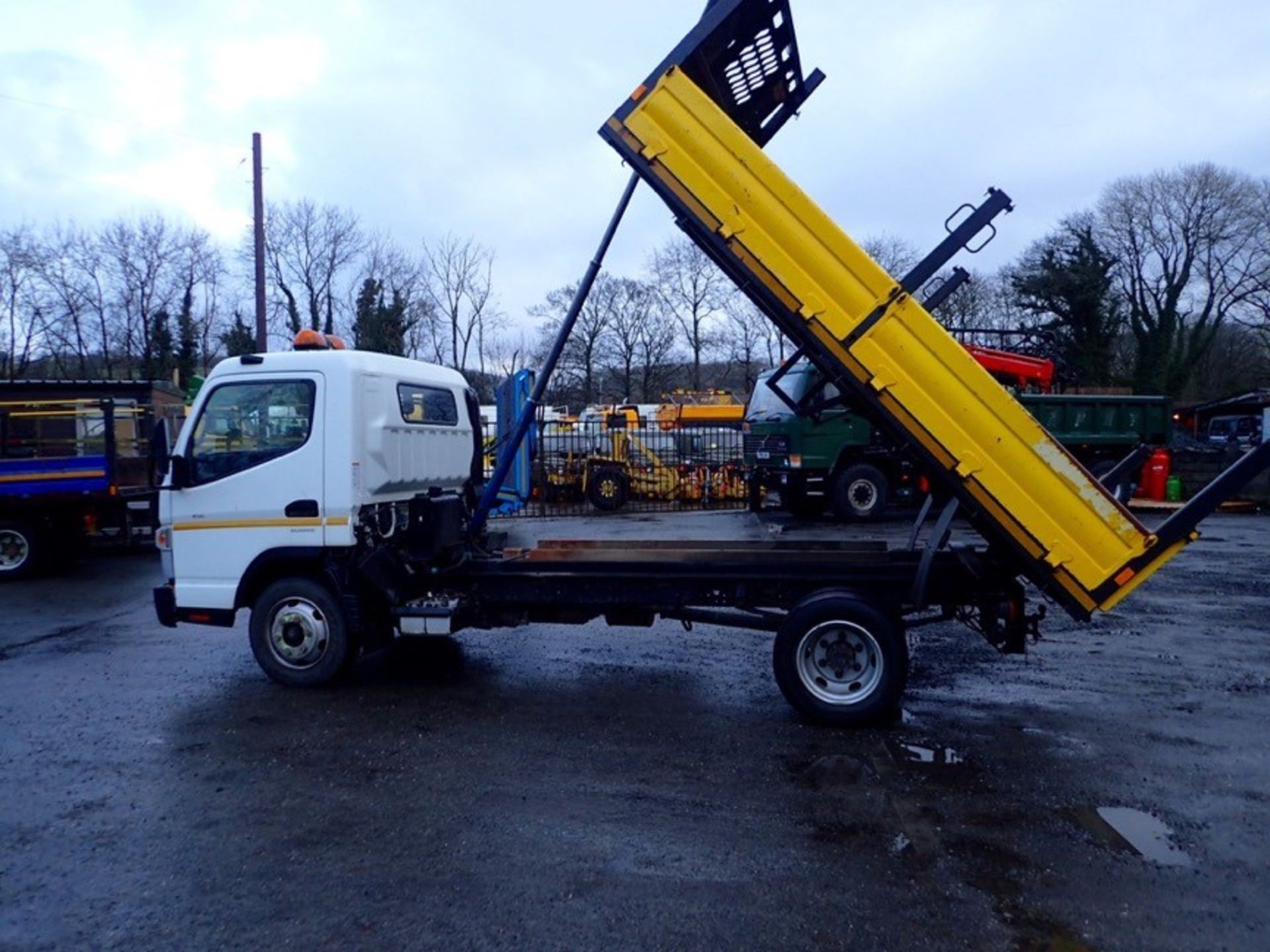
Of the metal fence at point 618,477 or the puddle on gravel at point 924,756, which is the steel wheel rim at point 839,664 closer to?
the puddle on gravel at point 924,756

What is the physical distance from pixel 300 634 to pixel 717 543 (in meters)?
3.25

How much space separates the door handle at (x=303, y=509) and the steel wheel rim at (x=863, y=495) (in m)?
12.3

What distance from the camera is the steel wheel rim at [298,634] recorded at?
254 inches

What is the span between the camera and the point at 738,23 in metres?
5.67

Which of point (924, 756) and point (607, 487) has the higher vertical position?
point (607, 487)

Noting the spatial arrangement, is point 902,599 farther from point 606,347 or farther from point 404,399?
point 606,347

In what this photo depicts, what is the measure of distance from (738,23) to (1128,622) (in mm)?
6831

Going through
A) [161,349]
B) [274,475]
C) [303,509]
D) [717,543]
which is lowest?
[717,543]

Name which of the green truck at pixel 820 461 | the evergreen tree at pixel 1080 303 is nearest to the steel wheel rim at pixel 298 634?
the green truck at pixel 820 461

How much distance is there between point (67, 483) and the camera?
12.5 metres

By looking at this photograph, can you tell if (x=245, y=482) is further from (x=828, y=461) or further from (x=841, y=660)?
(x=828, y=461)

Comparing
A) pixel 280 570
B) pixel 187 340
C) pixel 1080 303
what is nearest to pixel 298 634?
pixel 280 570

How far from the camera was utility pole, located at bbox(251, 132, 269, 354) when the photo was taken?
23.8 meters

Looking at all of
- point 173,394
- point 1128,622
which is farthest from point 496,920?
point 173,394
